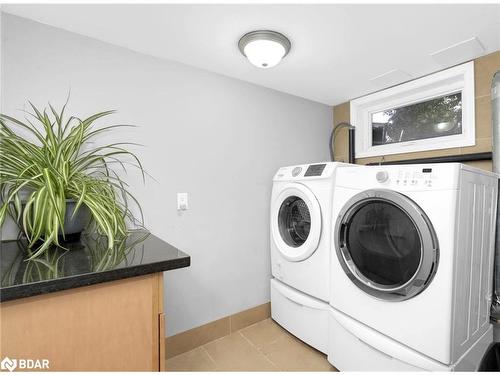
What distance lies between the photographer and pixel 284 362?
162 cm

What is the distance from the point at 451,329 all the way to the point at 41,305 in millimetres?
1597

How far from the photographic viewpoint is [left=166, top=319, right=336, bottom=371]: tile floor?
62.2 inches

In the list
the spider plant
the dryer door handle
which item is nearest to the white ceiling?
the spider plant

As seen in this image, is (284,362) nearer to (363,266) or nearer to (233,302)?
(233,302)

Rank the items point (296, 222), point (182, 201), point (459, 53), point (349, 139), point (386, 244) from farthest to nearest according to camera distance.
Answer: point (349, 139) → point (296, 222) → point (182, 201) → point (459, 53) → point (386, 244)

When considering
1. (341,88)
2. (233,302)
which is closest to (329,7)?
(341,88)

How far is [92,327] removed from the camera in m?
0.81

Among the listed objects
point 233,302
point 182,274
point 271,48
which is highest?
point 271,48

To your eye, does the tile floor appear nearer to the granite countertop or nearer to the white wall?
the white wall

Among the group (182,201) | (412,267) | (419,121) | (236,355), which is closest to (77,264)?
(182,201)

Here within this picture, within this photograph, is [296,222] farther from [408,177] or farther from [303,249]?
[408,177]

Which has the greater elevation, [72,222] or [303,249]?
[72,222]

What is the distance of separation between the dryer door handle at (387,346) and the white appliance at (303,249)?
0.21 metres

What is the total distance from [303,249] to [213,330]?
3.05 feet
